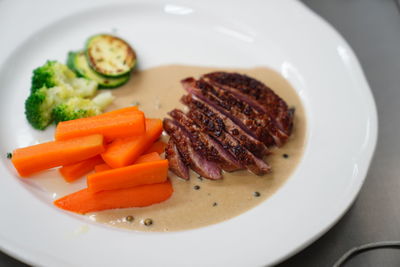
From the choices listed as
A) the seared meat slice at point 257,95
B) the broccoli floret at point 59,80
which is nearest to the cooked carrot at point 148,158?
the seared meat slice at point 257,95

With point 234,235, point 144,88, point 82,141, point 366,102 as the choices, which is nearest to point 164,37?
point 144,88

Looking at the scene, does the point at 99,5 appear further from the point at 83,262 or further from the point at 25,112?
the point at 83,262

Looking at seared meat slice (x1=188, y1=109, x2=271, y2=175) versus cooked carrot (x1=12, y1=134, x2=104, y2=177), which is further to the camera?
seared meat slice (x1=188, y1=109, x2=271, y2=175)

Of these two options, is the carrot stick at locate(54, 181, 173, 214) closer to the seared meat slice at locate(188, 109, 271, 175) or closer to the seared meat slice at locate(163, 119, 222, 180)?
the seared meat slice at locate(163, 119, 222, 180)

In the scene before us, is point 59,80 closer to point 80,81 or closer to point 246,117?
point 80,81

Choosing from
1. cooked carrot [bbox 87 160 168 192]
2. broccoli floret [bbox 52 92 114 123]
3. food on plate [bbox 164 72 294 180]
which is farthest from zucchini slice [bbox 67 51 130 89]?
cooked carrot [bbox 87 160 168 192]

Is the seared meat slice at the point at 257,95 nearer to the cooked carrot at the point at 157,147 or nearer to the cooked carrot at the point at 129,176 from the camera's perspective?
the cooked carrot at the point at 157,147
